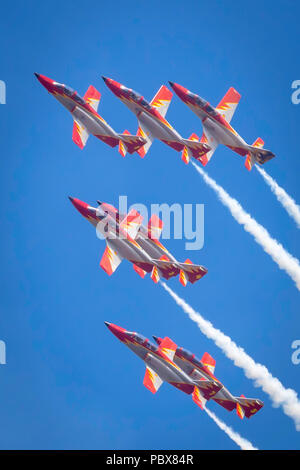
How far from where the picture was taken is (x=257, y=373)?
145 feet

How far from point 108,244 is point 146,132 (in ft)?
18.3

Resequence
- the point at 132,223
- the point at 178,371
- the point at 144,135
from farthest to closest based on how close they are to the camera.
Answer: the point at 144,135 → the point at 132,223 → the point at 178,371

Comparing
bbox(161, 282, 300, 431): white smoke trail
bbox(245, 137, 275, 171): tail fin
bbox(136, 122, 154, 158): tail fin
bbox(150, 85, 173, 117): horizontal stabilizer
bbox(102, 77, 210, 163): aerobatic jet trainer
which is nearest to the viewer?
bbox(102, 77, 210, 163): aerobatic jet trainer

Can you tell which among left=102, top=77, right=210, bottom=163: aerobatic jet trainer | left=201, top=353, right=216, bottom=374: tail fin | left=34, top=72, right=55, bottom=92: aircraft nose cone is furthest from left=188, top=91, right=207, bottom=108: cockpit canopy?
left=201, top=353, right=216, bottom=374: tail fin

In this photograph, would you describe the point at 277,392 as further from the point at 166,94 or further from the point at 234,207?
the point at 166,94

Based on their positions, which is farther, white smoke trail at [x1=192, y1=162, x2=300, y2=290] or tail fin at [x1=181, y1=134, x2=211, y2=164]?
white smoke trail at [x1=192, y1=162, x2=300, y2=290]

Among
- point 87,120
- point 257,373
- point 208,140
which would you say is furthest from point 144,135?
point 257,373

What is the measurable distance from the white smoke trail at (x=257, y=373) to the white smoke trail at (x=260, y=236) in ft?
15.4

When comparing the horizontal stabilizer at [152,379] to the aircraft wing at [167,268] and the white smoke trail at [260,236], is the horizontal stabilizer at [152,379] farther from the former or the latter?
the white smoke trail at [260,236]

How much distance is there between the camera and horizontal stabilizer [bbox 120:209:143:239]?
3972 cm

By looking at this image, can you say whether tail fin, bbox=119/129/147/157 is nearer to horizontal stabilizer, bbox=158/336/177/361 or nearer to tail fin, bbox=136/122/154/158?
tail fin, bbox=136/122/154/158

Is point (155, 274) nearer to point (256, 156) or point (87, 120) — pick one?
point (87, 120)

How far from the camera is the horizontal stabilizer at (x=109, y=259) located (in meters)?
39.8

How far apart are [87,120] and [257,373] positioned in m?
13.9
